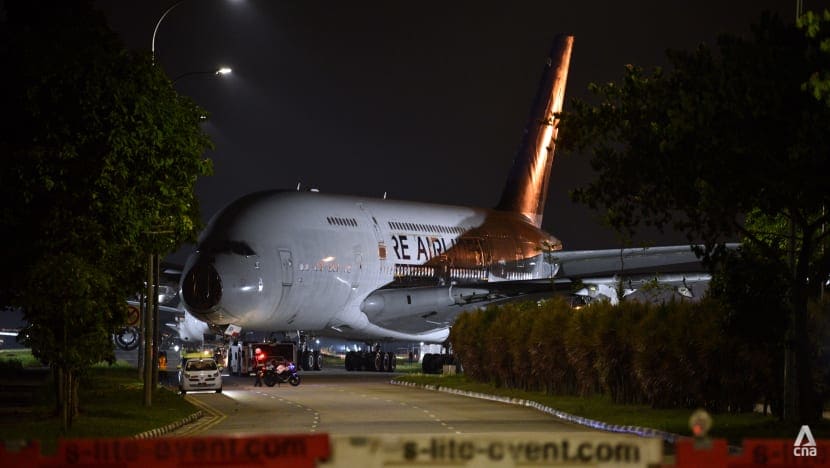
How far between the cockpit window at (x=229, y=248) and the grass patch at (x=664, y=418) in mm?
10010

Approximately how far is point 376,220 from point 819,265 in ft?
102

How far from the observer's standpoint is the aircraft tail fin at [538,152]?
6875cm

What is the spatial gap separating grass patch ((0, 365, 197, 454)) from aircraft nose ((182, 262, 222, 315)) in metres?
5.11

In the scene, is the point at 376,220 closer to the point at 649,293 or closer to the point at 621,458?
the point at 649,293

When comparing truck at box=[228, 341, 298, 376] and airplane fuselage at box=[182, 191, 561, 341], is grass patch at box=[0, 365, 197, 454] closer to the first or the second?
airplane fuselage at box=[182, 191, 561, 341]

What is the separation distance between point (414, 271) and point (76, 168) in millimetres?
30845

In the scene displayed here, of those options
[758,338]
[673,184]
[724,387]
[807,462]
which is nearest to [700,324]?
[724,387]

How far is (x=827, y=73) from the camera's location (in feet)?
60.1

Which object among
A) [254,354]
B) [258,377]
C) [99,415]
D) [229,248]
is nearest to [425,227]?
[254,354]

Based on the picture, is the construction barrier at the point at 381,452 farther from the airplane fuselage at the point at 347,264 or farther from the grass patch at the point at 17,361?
the grass patch at the point at 17,361

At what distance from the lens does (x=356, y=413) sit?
3212 cm

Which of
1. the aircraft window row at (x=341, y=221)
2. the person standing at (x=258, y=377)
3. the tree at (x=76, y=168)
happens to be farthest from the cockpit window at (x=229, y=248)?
the tree at (x=76, y=168)

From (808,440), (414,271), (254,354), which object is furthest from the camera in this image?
(414,271)

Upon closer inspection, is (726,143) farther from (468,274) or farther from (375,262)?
(468,274)
